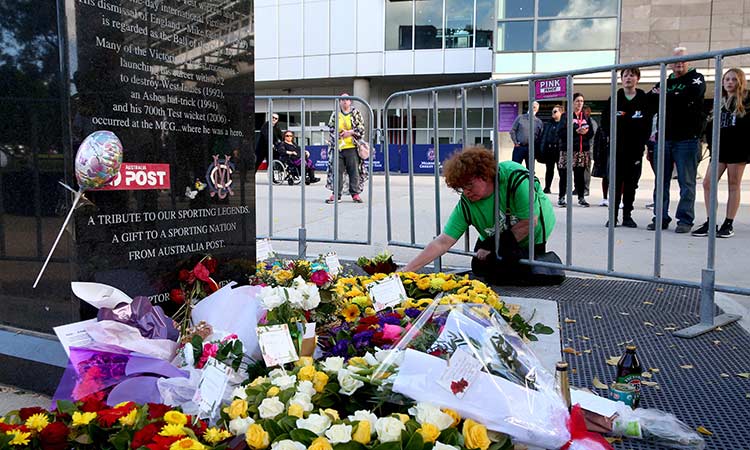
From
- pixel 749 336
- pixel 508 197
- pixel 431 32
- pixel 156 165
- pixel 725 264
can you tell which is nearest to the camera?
pixel 156 165

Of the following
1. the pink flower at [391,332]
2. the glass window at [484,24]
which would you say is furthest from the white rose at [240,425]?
the glass window at [484,24]

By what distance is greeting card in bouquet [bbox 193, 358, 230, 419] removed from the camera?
1.84 metres

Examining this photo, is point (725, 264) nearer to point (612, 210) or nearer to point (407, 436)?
point (612, 210)

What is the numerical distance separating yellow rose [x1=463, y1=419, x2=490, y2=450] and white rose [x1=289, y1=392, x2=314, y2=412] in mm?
425

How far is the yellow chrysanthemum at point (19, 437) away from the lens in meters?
1.56

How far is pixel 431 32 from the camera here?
26.1 metres

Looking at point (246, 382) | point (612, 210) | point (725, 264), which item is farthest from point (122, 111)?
point (725, 264)

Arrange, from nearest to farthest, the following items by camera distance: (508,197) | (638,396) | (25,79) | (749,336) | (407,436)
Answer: (407,436) → (638,396) → (25,79) → (749,336) → (508,197)

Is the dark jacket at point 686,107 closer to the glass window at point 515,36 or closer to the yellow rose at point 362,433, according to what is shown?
the yellow rose at point 362,433

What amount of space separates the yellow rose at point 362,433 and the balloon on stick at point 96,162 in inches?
60.3

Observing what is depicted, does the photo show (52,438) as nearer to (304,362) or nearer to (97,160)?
(304,362)

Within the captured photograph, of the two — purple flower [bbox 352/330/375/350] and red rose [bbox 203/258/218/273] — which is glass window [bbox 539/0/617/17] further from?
purple flower [bbox 352/330/375/350]

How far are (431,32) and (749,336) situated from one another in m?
24.4

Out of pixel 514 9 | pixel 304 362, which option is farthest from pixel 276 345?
pixel 514 9
